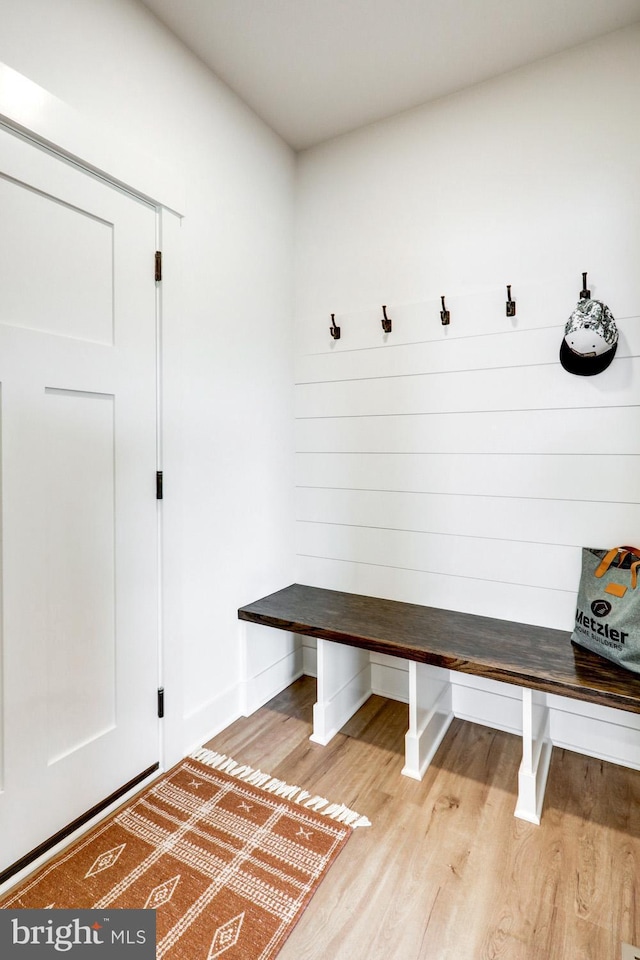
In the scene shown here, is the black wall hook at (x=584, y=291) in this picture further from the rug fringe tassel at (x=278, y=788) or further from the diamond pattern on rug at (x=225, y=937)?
the diamond pattern on rug at (x=225, y=937)

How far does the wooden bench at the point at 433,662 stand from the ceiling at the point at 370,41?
2.20 meters

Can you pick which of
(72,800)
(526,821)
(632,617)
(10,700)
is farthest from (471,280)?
(72,800)

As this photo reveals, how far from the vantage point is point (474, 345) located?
6.78 ft


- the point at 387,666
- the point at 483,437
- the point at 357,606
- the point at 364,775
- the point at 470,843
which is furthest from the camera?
the point at 387,666

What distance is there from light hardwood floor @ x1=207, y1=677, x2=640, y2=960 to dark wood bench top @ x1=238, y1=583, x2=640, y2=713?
0.45m

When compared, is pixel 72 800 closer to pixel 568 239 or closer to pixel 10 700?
pixel 10 700

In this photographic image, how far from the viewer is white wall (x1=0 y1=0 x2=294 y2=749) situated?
156 centimetres

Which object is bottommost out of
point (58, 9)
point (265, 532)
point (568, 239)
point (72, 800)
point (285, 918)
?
point (285, 918)

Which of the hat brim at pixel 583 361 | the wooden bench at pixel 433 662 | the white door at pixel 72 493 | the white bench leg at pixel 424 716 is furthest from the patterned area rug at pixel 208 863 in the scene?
the hat brim at pixel 583 361

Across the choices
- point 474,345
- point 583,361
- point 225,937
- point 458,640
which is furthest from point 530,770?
point 474,345

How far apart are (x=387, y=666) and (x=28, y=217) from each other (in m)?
2.21

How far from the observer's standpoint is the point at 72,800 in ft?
5.00

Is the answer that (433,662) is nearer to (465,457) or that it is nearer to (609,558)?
(609,558)

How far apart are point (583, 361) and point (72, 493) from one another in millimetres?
1787
